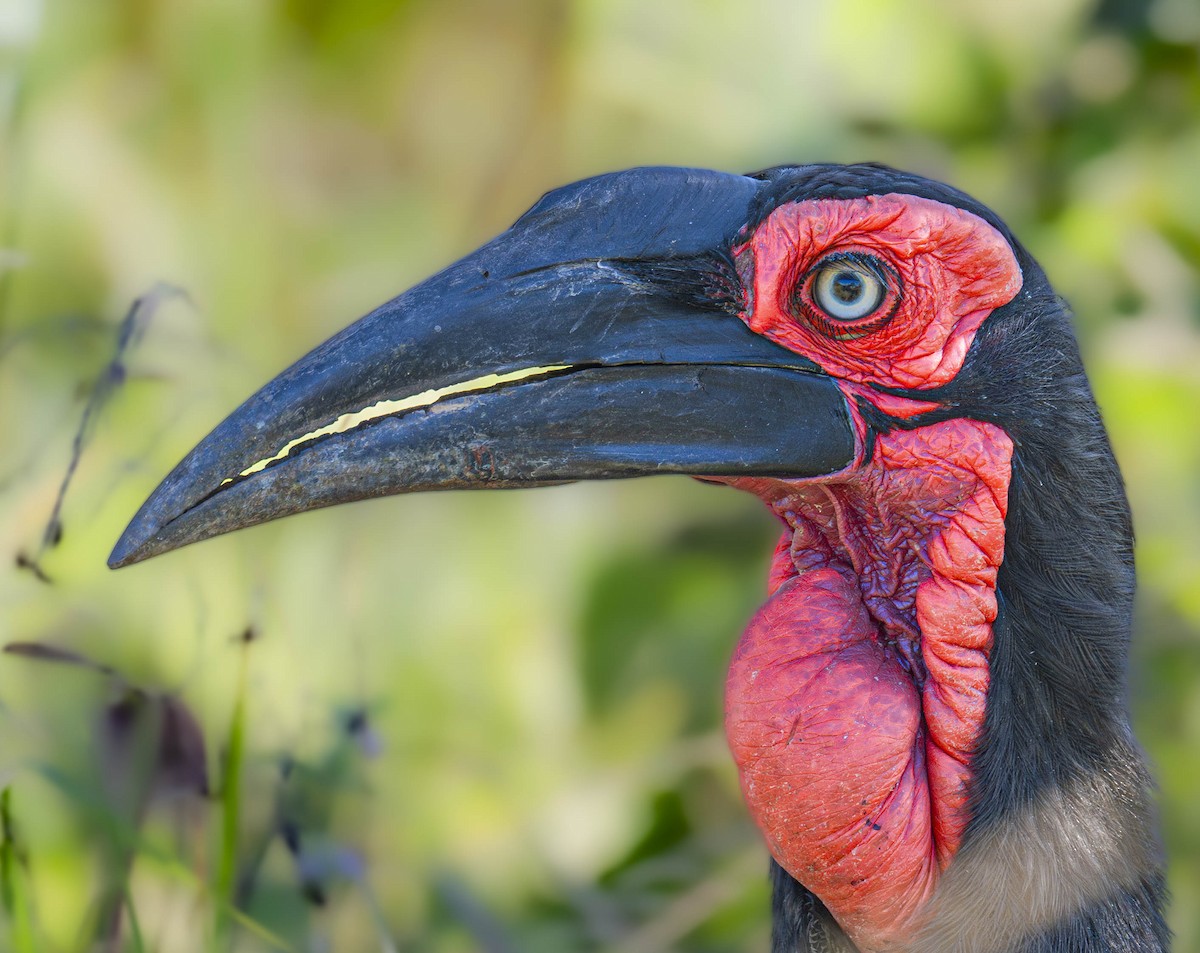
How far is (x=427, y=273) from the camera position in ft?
11.0

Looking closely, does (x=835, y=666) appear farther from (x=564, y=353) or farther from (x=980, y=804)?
(x=564, y=353)

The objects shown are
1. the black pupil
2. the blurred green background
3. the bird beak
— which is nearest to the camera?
the bird beak

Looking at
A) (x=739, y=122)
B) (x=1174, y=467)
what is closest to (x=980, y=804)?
(x=1174, y=467)

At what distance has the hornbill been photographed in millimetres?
1514

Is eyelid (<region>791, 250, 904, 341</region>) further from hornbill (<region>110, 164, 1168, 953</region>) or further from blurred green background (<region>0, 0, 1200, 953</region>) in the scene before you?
blurred green background (<region>0, 0, 1200, 953</region>)

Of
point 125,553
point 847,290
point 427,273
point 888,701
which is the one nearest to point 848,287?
point 847,290

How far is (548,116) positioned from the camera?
3463 mm

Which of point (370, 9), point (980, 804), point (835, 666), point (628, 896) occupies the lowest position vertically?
point (628, 896)

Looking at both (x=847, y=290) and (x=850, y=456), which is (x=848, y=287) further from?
(x=850, y=456)

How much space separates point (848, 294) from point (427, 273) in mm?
1908

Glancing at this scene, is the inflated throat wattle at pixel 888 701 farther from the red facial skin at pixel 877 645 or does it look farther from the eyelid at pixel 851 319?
the eyelid at pixel 851 319

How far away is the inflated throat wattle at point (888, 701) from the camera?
154 centimetres

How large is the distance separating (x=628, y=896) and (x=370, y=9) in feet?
7.28

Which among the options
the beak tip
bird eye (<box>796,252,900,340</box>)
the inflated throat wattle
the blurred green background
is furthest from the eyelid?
the blurred green background
